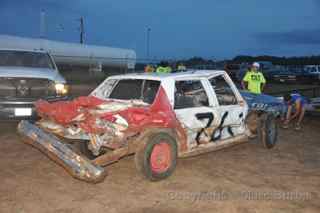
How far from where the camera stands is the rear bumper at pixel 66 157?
4551mm

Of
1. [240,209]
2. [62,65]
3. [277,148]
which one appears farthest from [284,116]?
[62,65]

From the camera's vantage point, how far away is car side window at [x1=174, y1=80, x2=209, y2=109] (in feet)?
19.9

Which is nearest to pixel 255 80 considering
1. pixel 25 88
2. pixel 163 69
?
pixel 163 69

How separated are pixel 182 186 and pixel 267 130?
2.95m

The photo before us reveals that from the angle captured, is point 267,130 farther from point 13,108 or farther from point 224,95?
point 13,108

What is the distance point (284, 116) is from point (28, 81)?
6556 millimetres

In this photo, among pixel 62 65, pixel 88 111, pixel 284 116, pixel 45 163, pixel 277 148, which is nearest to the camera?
pixel 88 111

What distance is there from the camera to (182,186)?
528 centimetres

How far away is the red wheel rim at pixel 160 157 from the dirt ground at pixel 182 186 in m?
0.21

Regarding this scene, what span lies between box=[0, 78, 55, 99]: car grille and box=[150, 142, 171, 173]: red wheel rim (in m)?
4.18

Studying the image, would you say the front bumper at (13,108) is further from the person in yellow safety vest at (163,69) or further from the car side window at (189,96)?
the person in yellow safety vest at (163,69)

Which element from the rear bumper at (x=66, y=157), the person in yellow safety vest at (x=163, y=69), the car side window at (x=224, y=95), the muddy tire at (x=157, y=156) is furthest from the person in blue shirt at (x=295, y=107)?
the rear bumper at (x=66, y=157)

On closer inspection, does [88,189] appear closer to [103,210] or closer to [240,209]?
[103,210]

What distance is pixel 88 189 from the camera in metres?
5.11
